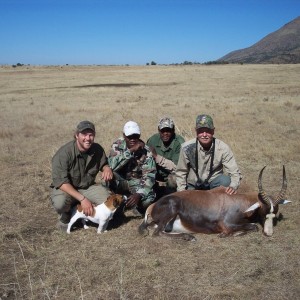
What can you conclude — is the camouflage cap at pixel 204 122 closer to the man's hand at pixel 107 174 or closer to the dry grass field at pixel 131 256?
the dry grass field at pixel 131 256

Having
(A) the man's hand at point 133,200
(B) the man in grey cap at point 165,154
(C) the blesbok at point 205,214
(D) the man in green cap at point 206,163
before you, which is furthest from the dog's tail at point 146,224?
(B) the man in grey cap at point 165,154

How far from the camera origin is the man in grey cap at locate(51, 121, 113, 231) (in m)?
5.83

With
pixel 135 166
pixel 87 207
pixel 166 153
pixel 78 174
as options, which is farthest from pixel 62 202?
pixel 166 153

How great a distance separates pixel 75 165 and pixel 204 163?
6.85 feet

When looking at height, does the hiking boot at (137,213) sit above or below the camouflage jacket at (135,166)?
below

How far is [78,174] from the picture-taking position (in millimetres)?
6223

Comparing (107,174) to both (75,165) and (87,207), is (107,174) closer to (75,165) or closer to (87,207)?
(75,165)

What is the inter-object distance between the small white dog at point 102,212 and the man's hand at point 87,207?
8cm

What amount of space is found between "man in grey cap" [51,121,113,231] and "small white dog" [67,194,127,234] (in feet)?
0.38

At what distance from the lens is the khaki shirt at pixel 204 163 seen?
6377mm

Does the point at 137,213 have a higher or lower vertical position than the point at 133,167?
lower

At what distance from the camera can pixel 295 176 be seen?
866 centimetres

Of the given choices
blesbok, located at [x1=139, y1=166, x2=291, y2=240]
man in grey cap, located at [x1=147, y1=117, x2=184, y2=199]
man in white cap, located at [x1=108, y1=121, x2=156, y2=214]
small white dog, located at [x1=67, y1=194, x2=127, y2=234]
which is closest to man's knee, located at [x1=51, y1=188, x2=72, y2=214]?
small white dog, located at [x1=67, y1=194, x2=127, y2=234]

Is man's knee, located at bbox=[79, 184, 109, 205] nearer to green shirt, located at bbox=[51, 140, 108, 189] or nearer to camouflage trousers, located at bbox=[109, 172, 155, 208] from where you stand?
green shirt, located at bbox=[51, 140, 108, 189]
